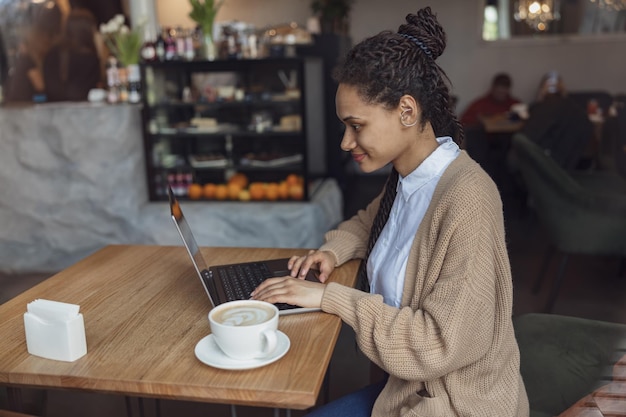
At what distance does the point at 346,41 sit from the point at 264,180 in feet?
7.68

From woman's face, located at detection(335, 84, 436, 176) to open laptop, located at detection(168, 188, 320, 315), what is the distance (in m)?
0.33

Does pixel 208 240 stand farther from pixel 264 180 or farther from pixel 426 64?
pixel 426 64

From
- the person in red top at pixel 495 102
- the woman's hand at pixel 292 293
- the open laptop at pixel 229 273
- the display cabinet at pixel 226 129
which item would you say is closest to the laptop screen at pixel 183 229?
the open laptop at pixel 229 273

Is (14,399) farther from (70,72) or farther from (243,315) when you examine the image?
(70,72)

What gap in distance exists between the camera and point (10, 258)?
13.6ft

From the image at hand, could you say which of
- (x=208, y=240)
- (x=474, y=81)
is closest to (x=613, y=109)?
(x=474, y=81)

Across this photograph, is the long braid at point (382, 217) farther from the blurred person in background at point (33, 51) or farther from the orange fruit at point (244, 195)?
the blurred person in background at point (33, 51)

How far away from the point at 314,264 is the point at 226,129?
95.6 inches

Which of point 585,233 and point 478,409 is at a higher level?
point 478,409

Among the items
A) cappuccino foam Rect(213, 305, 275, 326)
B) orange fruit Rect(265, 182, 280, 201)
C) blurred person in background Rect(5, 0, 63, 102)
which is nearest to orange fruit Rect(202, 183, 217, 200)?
orange fruit Rect(265, 182, 280, 201)

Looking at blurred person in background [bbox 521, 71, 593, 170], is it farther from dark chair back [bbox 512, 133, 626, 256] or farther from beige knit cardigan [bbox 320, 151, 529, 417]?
beige knit cardigan [bbox 320, 151, 529, 417]

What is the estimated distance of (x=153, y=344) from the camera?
112 centimetres

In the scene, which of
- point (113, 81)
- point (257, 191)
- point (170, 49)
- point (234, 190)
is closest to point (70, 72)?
point (113, 81)

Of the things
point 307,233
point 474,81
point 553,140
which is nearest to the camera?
point 307,233
